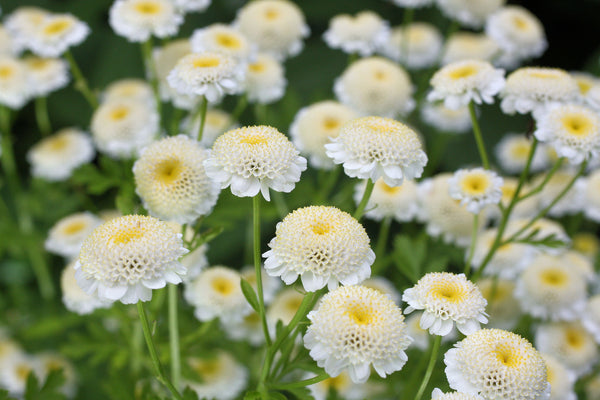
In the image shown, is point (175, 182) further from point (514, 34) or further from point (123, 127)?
point (514, 34)

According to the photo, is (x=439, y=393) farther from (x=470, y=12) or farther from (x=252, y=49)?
(x=470, y=12)

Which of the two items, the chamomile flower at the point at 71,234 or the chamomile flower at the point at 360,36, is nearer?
the chamomile flower at the point at 71,234

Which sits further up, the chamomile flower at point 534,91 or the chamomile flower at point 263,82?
the chamomile flower at point 534,91

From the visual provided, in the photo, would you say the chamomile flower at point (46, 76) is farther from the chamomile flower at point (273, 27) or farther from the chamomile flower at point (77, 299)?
the chamomile flower at point (77, 299)

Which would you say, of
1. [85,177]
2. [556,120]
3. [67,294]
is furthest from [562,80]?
[67,294]

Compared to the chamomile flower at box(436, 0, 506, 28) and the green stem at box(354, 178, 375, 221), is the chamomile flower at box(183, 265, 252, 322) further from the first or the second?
the chamomile flower at box(436, 0, 506, 28)

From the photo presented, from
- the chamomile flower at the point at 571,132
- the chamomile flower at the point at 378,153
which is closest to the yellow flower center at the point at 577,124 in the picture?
the chamomile flower at the point at 571,132

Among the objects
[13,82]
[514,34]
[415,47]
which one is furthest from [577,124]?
[13,82]

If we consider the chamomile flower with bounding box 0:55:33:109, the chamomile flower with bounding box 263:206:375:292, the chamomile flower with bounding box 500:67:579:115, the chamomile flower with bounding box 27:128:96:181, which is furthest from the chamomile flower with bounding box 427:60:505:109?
the chamomile flower with bounding box 27:128:96:181
